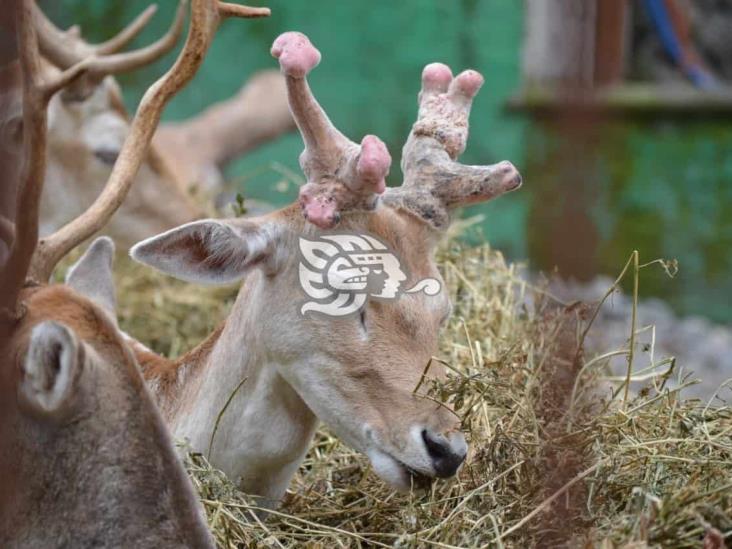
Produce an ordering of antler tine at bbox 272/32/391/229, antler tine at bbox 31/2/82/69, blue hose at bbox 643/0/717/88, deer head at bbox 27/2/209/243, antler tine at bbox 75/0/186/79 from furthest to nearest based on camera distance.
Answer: blue hose at bbox 643/0/717/88
deer head at bbox 27/2/209/243
antler tine at bbox 31/2/82/69
antler tine at bbox 75/0/186/79
antler tine at bbox 272/32/391/229

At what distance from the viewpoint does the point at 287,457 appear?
10.1 feet

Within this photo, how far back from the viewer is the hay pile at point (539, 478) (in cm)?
264

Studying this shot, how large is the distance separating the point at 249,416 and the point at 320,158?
2.16 ft

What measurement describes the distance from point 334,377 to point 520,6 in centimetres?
514

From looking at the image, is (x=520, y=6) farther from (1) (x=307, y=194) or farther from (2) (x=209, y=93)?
(1) (x=307, y=194)

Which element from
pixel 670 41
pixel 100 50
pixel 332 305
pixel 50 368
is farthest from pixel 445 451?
pixel 670 41

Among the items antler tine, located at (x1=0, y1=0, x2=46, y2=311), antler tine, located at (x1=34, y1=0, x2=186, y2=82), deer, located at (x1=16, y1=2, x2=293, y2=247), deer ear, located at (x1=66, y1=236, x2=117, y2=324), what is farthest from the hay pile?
deer, located at (x1=16, y1=2, x2=293, y2=247)

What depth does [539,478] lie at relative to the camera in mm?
2900

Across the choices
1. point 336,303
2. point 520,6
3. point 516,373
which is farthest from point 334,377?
point 520,6

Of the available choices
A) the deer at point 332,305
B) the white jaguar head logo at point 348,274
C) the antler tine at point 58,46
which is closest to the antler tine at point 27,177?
the deer at point 332,305

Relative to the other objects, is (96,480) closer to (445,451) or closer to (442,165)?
(445,451)

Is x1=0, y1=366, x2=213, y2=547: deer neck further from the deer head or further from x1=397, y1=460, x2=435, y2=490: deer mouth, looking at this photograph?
the deer head

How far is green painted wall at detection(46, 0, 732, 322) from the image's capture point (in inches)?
297

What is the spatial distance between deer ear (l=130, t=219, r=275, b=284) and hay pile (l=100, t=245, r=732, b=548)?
471 millimetres
